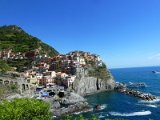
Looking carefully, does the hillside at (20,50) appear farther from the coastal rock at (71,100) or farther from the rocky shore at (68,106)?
the rocky shore at (68,106)

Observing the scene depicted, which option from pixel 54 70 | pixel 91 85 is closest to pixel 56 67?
pixel 54 70

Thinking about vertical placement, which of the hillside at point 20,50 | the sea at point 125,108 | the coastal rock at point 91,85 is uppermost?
the hillside at point 20,50

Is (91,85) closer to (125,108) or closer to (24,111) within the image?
(125,108)

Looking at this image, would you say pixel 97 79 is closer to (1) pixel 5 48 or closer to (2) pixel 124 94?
(2) pixel 124 94

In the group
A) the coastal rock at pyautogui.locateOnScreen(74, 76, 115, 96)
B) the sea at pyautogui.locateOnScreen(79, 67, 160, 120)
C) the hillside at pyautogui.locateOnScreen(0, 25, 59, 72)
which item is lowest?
the sea at pyautogui.locateOnScreen(79, 67, 160, 120)

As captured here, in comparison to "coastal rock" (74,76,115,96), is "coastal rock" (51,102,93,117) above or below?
below

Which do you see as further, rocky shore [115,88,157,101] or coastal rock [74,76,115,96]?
coastal rock [74,76,115,96]

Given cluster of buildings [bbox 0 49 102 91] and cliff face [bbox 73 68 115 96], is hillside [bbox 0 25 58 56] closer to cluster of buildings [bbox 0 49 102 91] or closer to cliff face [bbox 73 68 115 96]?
cluster of buildings [bbox 0 49 102 91]

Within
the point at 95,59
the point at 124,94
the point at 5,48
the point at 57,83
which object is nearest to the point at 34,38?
the point at 5,48

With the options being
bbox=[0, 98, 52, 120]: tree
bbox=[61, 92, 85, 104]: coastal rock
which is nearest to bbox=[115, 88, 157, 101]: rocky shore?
bbox=[61, 92, 85, 104]: coastal rock

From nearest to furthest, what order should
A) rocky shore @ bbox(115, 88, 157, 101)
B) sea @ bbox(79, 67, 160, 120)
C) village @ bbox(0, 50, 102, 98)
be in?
1. sea @ bbox(79, 67, 160, 120)
2. rocky shore @ bbox(115, 88, 157, 101)
3. village @ bbox(0, 50, 102, 98)

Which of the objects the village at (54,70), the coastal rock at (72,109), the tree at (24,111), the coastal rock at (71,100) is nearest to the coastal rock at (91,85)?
the village at (54,70)

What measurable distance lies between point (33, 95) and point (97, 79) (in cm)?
4327

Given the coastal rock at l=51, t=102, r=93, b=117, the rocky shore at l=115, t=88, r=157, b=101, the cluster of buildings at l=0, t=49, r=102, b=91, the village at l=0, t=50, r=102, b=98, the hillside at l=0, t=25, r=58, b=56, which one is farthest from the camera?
the hillside at l=0, t=25, r=58, b=56
